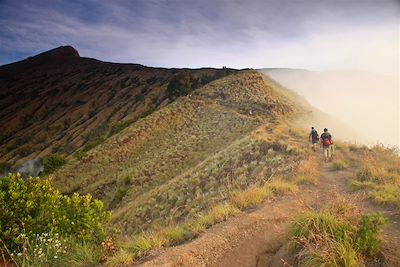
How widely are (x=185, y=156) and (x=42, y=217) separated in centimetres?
2669

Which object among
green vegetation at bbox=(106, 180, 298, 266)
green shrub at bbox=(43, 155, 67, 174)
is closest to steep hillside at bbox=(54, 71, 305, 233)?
green shrub at bbox=(43, 155, 67, 174)

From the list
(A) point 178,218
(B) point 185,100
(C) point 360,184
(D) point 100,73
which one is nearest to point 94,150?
(B) point 185,100

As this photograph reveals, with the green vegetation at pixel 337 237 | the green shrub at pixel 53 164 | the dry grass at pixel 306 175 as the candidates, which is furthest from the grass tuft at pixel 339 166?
the green shrub at pixel 53 164

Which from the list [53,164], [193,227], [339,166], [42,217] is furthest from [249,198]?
[53,164]

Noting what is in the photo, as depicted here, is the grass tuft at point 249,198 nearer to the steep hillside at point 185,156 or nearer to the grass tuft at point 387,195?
the grass tuft at point 387,195

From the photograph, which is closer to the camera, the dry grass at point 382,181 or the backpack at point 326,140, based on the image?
the dry grass at point 382,181

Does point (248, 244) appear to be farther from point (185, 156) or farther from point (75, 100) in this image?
point (75, 100)

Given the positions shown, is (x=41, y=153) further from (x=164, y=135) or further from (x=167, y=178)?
(x=167, y=178)

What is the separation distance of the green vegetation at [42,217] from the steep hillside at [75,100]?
4602cm

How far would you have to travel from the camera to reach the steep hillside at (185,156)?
69.3ft

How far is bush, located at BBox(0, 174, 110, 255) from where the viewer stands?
8250 mm

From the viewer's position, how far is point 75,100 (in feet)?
395

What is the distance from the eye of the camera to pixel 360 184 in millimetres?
12000

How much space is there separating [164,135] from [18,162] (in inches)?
2157
